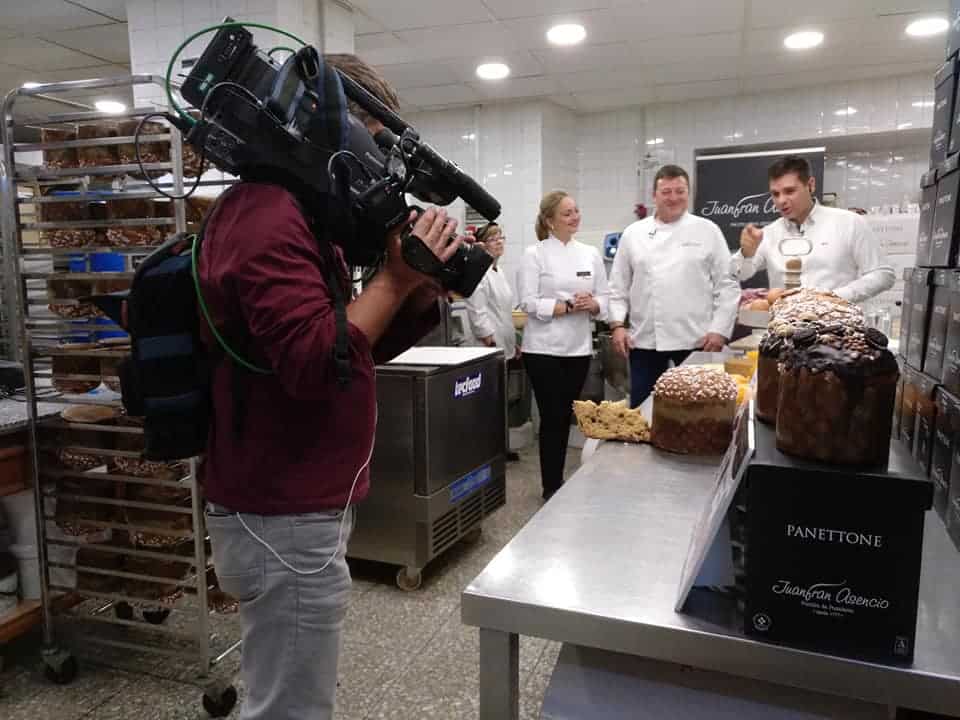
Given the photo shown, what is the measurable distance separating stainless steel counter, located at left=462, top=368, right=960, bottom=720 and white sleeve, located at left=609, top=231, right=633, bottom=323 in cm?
213

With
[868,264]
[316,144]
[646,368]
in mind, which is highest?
[316,144]

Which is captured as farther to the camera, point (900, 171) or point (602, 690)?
point (900, 171)

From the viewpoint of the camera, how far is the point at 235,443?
104 cm

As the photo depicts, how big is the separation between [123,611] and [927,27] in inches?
197

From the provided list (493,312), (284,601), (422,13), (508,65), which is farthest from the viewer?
(508,65)

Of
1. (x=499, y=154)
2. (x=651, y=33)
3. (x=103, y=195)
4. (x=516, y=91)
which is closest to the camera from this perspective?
(x=103, y=195)

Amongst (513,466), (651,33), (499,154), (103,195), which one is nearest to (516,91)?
(499,154)

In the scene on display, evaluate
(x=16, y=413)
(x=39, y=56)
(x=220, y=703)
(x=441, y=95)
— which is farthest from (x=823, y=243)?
(x=39, y=56)

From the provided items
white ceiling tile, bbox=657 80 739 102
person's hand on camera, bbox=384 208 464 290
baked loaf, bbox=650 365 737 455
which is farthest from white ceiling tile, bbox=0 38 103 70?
baked loaf, bbox=650 365 737 455

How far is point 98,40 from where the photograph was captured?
395 cm

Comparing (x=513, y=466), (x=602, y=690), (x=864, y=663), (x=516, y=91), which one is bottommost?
(x=513, y=466)

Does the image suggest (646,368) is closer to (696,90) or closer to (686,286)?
(686,286)

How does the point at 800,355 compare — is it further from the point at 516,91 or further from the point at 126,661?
the point at 516,91

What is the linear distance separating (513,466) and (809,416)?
3.55 metres
